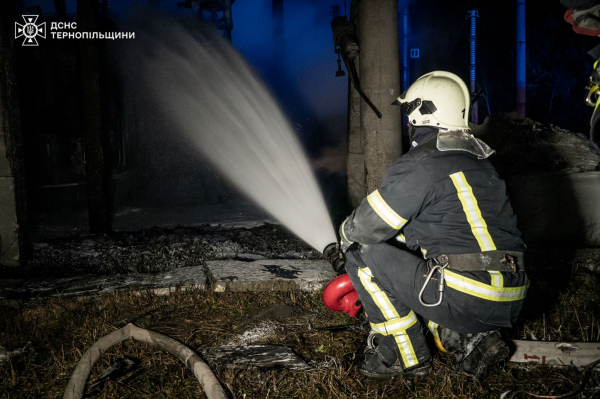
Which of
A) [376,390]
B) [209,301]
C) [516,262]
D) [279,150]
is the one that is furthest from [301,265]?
[279,150]

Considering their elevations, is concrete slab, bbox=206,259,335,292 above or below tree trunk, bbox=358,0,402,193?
below

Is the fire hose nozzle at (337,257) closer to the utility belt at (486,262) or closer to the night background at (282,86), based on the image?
the utility belt at (486,262)

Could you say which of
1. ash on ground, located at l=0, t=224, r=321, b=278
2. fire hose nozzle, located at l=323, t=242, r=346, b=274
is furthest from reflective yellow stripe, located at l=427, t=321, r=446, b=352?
ash on ground, located at l=0, t=224, r=321, b=278

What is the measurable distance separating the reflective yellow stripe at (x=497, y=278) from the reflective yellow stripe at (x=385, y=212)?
569 mm

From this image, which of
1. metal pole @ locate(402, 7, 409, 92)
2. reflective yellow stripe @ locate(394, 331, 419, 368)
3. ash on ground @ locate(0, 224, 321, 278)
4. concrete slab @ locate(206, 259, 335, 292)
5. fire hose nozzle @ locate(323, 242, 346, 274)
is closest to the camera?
reflective yellow stripe @ locate(394, 331, 419, 368)

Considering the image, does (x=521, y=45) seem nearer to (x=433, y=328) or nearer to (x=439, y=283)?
(x=433, y=328)

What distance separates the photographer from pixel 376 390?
2598 millimetres

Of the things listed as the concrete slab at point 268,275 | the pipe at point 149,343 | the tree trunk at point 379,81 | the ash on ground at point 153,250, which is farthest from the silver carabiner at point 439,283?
the ash on ground at point 153,250

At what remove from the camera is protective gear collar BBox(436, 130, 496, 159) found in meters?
2.53

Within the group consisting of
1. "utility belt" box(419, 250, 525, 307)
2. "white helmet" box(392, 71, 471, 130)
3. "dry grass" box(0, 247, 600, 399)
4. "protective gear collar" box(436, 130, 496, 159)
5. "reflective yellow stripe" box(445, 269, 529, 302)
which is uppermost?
"white helmet" box(392, 71, 471, 130)

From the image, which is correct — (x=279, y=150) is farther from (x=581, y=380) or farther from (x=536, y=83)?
(x=536, y=83)

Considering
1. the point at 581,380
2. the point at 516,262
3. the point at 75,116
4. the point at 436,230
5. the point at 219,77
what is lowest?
the point at 581,380

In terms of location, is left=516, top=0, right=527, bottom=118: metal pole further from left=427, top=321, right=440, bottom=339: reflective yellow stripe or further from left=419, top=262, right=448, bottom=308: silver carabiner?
left=419, top=262, right=448, bottom=308: silver carabiner

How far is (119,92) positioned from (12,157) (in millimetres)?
6128
